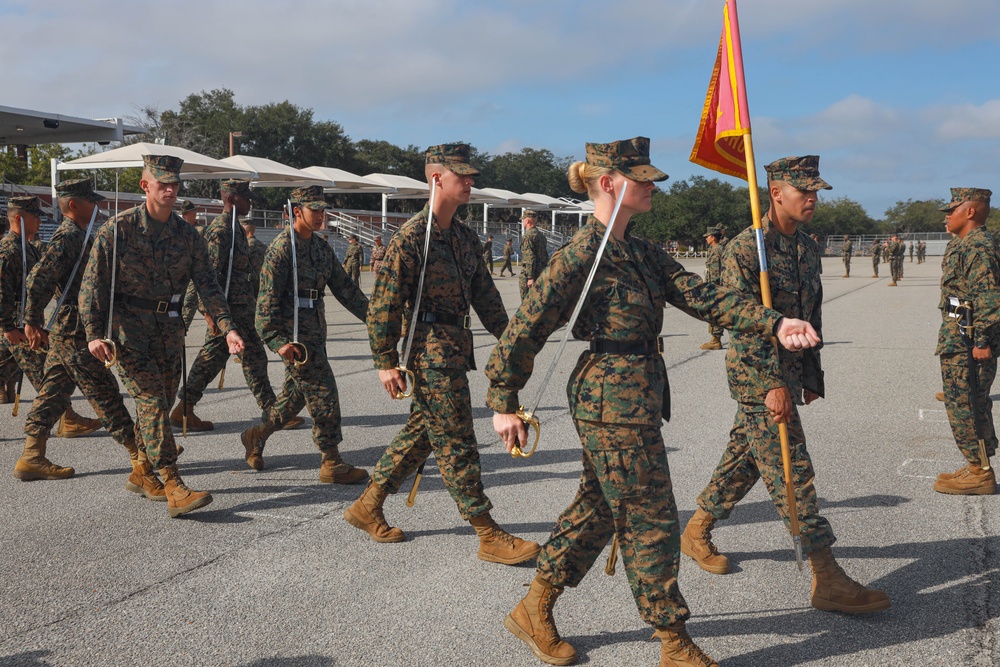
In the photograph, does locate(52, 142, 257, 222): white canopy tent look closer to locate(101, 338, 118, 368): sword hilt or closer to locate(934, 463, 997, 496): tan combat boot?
locate(101, 338, 118, 368): sword hilt

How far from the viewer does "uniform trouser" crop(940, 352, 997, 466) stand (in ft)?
19.5

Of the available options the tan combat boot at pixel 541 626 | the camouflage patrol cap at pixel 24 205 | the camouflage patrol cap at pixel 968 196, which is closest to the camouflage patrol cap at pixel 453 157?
the tan combat boot at pixel 541 626

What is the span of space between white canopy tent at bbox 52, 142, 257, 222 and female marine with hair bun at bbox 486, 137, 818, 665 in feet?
49.6

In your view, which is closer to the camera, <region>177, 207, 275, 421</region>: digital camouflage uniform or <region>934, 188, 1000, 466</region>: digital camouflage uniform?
<region>934, 188, 1000, 466</region>: digital camouflage uniform

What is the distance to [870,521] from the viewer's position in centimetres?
523

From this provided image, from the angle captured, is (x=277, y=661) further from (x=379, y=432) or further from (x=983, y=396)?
(x=983, y=396)

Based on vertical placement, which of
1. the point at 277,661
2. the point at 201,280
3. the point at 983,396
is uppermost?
the point at 201,280

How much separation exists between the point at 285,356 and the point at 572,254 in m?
3.04

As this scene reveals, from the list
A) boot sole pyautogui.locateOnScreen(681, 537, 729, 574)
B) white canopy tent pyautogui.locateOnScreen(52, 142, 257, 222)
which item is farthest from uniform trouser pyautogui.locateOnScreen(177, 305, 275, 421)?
white canopy tent pyautogui.locateOnScreen(52, 142, 257, 222)

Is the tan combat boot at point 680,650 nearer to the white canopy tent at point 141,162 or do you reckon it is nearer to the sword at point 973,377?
the sword at point 973,377

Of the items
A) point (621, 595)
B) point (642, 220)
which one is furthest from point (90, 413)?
point (642, 220)

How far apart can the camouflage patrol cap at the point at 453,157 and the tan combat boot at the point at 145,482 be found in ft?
8.78

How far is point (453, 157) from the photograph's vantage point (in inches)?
185

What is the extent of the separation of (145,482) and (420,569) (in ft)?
7.21
